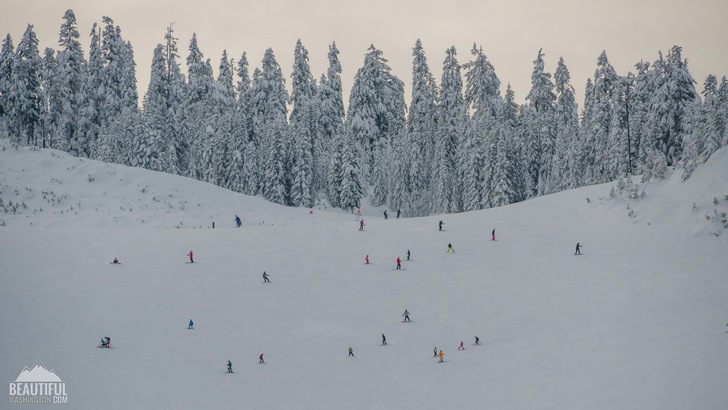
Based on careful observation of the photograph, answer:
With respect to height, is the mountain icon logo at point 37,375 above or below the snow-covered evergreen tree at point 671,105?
below

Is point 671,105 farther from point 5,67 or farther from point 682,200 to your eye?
point 5,67

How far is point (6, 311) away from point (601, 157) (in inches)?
2783

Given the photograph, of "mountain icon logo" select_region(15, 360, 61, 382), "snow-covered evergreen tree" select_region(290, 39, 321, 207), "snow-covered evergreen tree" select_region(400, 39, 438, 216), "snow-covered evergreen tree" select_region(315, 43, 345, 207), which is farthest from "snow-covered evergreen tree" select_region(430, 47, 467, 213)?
"mountain icon logo" select_region(15, 360, 61, 382)

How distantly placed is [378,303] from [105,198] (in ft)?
113

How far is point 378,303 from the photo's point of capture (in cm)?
4800

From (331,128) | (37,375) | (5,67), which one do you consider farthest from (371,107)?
(37,375)

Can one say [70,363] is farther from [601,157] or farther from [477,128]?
[601,157]

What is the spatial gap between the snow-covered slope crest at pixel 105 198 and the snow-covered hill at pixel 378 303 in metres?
0.36

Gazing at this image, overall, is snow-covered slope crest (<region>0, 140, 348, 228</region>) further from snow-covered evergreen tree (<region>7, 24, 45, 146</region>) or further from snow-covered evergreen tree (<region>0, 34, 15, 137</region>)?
snow-covered evergreen tree (<region>0, 34, 15, 137</region>)

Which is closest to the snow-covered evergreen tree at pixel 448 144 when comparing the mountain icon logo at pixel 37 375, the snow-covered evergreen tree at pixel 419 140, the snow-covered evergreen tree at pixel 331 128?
the snow-covered evergreen tree at pixel 419 140

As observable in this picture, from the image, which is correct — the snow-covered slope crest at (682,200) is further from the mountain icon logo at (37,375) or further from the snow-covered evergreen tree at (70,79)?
the snow-covered evergreen tree at (70,79)

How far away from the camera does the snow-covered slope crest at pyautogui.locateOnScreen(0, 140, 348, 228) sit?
6481cm

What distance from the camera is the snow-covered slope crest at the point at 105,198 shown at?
6481 centimetres

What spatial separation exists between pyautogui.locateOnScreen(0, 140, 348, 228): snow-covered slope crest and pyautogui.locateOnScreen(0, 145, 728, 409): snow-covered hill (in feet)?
1.19
